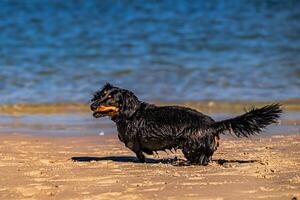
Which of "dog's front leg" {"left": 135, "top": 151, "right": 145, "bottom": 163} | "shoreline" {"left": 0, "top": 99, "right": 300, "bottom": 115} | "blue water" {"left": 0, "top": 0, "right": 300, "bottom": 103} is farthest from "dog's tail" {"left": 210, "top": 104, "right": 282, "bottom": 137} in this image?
"blue water" {"left": 0, "top": 0, "right": 300, "bottom": 103}

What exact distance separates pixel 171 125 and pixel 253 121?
0.75 m

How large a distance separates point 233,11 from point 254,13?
119 cm

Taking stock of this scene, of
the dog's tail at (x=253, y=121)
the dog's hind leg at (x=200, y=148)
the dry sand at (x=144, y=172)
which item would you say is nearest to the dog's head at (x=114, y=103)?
the dry sand at (x=144, y=172)

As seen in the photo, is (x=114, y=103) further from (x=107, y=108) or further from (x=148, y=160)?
(x=148, y=160)

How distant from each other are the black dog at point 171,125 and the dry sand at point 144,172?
0.17 m

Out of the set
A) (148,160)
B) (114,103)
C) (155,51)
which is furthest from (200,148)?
(155,51)

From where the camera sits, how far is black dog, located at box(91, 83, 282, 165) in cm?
648

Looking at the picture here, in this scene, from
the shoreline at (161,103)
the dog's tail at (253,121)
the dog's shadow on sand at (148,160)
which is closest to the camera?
the dog's tail at (253,121)

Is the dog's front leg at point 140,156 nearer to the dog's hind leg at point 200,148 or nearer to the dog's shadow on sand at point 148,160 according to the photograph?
the dog's shadow on sand at point 148,160

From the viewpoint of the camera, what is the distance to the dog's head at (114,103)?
22.4 ft

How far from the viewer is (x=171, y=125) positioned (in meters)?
6.62

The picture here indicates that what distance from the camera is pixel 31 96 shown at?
1273 centimetres

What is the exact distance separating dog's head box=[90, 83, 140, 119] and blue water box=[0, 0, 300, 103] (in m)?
5.19

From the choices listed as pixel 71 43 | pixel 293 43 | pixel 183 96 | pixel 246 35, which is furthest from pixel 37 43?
pixel 183 96
